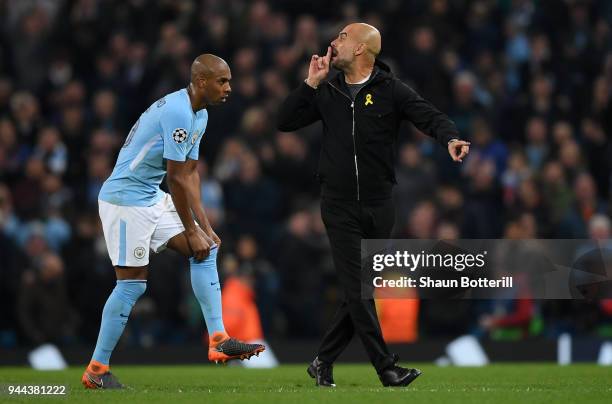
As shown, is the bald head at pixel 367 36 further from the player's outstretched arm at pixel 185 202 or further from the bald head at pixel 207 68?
the player's outstretched arm at pixel 185 202

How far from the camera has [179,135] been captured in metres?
8.73

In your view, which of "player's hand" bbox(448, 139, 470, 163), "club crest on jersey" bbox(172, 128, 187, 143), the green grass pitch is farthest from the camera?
"club crest on jersey" bbox(172, 128, 187, 143)

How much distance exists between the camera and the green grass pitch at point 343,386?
7.97 m

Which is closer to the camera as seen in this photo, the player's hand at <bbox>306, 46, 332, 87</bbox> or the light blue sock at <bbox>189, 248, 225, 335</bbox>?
the player's hand at <bbox>306, 46, 332, 87</bbox>

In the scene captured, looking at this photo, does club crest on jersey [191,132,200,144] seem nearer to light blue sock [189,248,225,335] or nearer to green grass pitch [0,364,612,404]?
light blue sock [189,248,225,335]

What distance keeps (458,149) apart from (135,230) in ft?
7.94

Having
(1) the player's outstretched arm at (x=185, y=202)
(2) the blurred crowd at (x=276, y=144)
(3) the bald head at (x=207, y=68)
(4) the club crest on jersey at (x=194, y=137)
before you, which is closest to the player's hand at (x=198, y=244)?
(1) the player's outstretched arm at (x=185, y=202)

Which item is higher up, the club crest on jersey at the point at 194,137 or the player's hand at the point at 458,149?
the club crest on jersey at the point at 194,137

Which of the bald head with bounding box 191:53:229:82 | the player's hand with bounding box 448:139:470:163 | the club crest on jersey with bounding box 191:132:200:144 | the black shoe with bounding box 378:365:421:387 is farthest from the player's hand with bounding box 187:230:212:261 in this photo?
the player's hand with bounding box 448:139:470:163

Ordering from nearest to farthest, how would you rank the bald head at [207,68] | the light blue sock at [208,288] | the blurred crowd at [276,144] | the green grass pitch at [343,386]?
1. the green grass pitch at [343,386]
2. the bald head at [207,68]
3. the light blue sock at [208,288]
4. the blurred crowd at [276,144]

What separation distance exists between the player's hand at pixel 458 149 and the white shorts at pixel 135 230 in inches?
83.6

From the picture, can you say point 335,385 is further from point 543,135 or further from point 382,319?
point 543,135

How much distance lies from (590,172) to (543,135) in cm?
78

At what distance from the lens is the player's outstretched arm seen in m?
8.73
